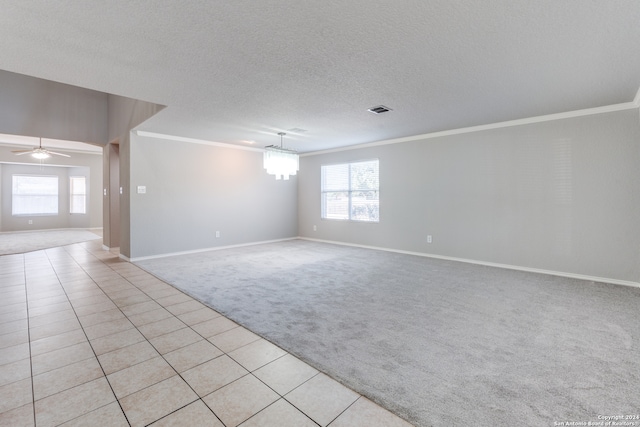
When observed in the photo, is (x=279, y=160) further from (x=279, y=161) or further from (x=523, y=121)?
(x=523, y=121)

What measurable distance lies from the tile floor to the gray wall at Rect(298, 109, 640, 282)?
401 centimetres

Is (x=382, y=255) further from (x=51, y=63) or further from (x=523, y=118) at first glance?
(x=51, y=63)

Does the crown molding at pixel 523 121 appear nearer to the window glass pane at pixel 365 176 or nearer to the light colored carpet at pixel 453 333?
the window glass pane at pixel 365 176

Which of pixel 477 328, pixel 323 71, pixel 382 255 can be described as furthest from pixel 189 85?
pixel 382 255

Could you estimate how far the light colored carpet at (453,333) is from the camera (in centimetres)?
156

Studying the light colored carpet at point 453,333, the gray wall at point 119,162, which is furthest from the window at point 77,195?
the light colored carpet at point 453,333

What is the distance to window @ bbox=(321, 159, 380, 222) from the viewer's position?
6171 mm

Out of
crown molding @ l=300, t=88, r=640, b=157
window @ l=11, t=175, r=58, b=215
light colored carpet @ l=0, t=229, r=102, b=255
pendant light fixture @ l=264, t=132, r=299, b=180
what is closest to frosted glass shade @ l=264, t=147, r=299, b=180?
pendant light fixture @ l=264, t=132, r=299, b=180

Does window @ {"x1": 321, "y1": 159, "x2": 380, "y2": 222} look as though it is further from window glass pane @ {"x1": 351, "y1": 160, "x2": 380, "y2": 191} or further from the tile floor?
the tile floor

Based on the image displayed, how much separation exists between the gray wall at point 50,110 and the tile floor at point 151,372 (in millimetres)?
3842

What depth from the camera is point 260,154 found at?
692 cm

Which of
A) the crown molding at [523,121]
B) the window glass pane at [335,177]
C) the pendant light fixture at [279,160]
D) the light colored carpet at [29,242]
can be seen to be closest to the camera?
the crown molding at [523,121]

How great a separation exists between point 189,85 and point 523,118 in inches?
182

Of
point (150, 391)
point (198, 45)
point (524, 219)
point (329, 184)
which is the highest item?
point (198, 45)
